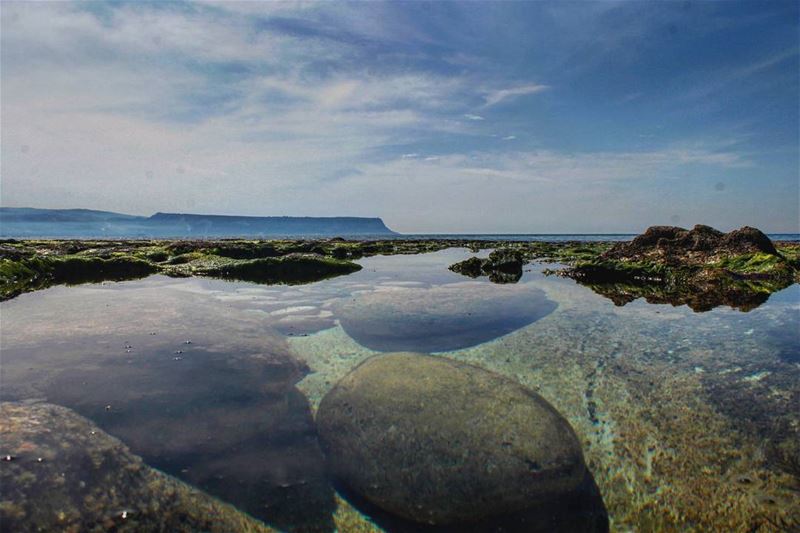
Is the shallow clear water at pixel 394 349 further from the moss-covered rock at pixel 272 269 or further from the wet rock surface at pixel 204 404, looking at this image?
the moss-covered rock at pixel 272 269

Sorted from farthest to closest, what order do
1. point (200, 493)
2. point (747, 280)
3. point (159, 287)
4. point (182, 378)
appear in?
point (747, 280) < point (159, 287) < point (182, 378) < point (200, 493)

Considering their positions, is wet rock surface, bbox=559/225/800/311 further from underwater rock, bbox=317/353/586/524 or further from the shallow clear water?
underwater rock, bbox=317/353/586/524

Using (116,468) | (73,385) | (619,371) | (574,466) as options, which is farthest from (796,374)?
(73,385)

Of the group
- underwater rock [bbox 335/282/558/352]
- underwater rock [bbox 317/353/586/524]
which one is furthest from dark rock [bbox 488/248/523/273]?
underwater rock [bbox 317/353/586/524]

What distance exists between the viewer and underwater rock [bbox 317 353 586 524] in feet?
11.1

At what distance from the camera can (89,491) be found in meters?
3.19

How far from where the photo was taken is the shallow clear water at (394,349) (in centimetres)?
351

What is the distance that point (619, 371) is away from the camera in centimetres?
613

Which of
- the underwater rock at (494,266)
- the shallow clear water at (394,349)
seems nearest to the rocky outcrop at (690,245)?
the underwater rock at (494,266)

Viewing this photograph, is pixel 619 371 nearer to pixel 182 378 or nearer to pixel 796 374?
pixel 796 374

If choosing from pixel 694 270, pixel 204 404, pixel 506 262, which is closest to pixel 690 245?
pixel 694 270

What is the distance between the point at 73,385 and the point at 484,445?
5000 mm

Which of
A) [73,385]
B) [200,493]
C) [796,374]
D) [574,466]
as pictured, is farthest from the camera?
[796,374]

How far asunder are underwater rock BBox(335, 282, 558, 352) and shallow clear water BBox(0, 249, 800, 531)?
0.22 feet
